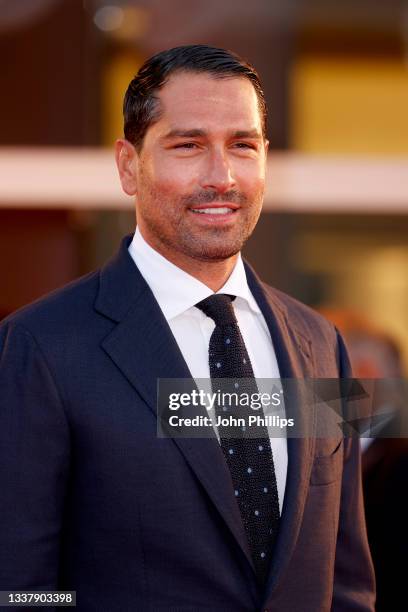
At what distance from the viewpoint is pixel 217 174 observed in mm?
1861

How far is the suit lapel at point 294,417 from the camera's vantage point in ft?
5.98

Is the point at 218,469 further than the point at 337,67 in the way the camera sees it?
No

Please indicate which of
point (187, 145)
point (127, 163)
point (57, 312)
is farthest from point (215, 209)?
point (57, 312)

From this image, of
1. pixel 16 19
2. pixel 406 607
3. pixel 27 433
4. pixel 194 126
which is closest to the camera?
pixel 27 433

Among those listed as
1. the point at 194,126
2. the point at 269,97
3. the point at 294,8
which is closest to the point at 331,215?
the point at 269,97

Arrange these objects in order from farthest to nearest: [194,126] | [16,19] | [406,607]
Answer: [16,19] < [406,607] < [194,126]

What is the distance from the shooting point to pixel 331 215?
164 inches

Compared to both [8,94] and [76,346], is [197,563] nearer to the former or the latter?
[76,346]

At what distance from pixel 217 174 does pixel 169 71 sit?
0.22m

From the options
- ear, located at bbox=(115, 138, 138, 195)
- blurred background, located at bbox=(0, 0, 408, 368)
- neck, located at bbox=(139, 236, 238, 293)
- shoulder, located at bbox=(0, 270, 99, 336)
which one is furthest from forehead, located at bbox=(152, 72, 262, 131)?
blurred background, located at bbox=(0, 0, 408, 368)

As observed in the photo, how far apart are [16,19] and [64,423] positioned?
8.96 feet

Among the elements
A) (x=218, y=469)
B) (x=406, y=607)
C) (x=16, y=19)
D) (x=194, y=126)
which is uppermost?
(x=16, y=19)

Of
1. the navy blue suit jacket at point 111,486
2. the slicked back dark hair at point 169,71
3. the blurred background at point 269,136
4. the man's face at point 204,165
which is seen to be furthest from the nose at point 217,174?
the blurred background at point 269,136

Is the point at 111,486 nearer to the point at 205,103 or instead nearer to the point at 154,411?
the point at 154,411
